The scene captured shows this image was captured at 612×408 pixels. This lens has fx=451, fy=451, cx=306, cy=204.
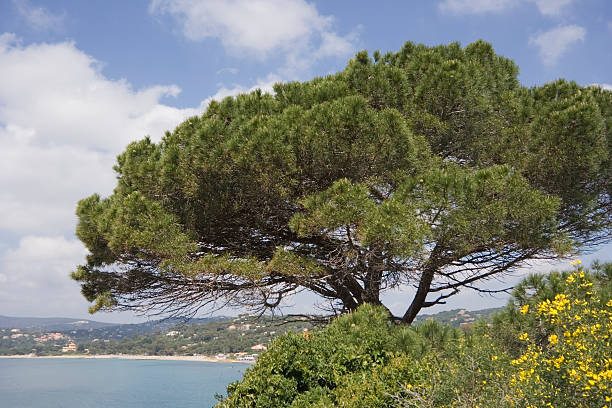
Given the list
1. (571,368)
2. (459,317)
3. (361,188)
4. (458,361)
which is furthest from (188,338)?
(571,368)

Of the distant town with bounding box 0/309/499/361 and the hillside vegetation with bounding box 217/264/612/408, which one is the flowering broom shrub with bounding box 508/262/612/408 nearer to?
the hillside vegetation with bounding box 217/264/612/408

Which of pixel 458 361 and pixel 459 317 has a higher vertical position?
pixel 458 361

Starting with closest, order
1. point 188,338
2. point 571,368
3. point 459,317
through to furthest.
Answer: point 571,368 → point 459,317 → point 188,338

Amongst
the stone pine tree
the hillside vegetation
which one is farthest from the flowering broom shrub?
the stone pine tree

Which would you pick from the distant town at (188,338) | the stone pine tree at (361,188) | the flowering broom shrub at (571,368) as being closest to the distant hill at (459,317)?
the distant town at (188,338)

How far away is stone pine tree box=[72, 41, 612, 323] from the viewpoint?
6.14m

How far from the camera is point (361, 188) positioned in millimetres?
5953

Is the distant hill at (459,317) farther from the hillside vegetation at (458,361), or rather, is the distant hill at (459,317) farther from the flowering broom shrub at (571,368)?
the flowering broom shrub at (571,368)

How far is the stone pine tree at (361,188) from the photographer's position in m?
6.14

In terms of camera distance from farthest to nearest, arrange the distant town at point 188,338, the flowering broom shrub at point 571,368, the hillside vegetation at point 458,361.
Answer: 1. the distant town at point 188,338
2. the hillside vegetation at point 458,361
3. the flowering broom shrub at point 571,368

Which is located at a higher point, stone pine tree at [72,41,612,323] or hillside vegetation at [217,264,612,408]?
stone pine tree at [72,41,612,323]

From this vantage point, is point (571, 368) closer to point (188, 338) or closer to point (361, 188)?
point (361, 188)

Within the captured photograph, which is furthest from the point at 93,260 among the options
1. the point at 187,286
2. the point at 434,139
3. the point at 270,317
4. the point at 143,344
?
Result: the point at 143,344

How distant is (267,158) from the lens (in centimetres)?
637
